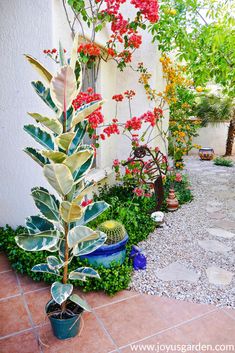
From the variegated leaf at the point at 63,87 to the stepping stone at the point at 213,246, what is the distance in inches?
100

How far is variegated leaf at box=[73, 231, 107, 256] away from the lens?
1.88 meters

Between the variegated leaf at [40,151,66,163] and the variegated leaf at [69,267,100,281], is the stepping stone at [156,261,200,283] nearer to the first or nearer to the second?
the variegated leaf at [69,267,100,281]

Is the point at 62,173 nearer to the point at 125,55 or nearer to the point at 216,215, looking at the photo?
the point at 125,55

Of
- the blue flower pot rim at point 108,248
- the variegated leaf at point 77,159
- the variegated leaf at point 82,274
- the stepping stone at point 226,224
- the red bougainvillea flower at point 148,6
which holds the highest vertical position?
the red bougainvillea flower at point 148,6

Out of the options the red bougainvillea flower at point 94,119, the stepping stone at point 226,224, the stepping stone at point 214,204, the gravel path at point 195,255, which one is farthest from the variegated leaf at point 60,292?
the stepping stone at point 214,204

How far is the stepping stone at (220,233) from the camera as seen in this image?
12.2ft

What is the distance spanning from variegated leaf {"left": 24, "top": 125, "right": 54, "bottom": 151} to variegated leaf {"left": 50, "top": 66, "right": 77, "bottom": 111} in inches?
7.8

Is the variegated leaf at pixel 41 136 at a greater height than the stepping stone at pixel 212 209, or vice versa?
the variegated leaf at pixel 41 136

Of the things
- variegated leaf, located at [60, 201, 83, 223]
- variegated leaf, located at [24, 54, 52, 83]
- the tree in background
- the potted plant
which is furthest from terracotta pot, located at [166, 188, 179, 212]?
variegated leaf, located at [24, 54, 52, 83]

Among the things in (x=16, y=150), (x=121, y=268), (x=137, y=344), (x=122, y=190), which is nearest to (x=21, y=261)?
(x=121, y=268)

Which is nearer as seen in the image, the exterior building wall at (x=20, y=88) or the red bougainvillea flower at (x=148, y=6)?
the exterior building wall at (x=20, y=88)

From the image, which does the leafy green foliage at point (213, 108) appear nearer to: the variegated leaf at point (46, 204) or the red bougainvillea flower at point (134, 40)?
the red bougainvillea flower at point (134, 40)

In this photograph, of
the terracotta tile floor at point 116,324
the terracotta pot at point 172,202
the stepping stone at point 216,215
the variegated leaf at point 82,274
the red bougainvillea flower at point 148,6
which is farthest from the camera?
the terracotta pot at point 172,202

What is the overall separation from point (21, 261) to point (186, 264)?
5.49ft
